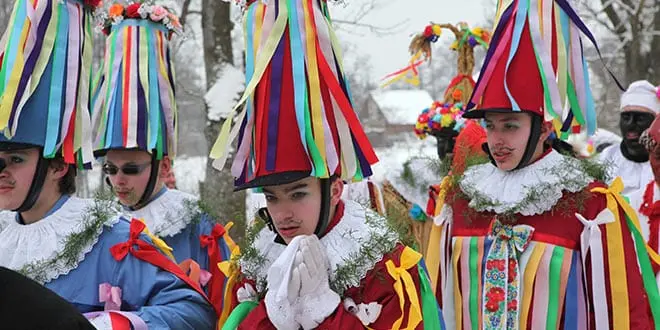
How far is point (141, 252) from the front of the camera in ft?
10.5

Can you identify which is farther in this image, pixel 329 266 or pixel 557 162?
pixel 557 162

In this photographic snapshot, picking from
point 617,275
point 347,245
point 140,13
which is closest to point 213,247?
point 140,13

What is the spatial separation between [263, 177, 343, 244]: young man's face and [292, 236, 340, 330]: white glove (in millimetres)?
126

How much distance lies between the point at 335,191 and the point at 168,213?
198 cm

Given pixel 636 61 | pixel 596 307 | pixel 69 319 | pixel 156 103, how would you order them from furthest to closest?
pixel 636 61 < pixel 156 103 < pixel 596 307 < pixel 69 319

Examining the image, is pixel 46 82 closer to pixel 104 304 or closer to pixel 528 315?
pixel 104 304

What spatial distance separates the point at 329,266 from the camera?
306 cm

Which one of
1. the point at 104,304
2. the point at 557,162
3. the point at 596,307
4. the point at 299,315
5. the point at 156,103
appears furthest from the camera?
the point at 156,103

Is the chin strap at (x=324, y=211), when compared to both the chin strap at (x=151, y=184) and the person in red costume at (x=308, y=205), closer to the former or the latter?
the person in red costume at (x=308, y=205)

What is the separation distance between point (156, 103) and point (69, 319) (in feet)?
11.3

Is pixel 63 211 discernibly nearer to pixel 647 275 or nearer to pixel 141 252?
pixel 141 252

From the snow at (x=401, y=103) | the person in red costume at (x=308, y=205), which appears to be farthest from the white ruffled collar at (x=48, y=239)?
the snow at (x=401, y=103)

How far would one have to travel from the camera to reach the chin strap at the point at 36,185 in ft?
10.5

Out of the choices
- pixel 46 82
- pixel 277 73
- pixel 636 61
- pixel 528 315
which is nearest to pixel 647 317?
pixel 528 315
